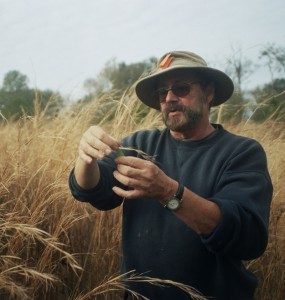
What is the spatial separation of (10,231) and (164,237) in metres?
0.81

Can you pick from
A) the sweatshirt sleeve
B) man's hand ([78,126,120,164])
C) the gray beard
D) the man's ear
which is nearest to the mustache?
the gray beard

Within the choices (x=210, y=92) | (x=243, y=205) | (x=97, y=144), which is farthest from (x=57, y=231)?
(x=210, y=92)

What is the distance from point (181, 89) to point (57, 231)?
3.13 feet

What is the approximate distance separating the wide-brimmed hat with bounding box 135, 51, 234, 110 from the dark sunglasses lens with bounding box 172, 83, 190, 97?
73 millimetres

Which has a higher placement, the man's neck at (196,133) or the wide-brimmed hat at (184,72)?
the wide-brimmed hat at (184,72)

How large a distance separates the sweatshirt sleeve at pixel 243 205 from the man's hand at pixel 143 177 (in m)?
Result: 0.24

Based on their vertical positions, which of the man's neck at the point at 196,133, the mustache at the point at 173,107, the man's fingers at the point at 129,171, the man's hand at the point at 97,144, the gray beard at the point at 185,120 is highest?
the man's hand at the point at 97,144

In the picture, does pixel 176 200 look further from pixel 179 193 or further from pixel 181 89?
pixel 181 89

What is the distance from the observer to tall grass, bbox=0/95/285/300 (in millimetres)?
1985

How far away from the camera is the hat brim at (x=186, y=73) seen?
7.13 ft

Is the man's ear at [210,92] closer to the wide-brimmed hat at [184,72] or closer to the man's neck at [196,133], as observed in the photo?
the wide-brimmed hat at [184,72]

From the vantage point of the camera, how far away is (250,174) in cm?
182

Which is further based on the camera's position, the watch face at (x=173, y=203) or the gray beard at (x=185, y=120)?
the gray beard at (x=185, y=120)

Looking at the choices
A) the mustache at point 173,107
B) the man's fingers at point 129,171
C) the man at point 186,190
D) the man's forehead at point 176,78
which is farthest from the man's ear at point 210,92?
the man's fingers at point 129,171
